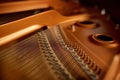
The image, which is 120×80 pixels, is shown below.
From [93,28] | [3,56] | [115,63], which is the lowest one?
[115,63]

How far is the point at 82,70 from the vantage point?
3.69ft

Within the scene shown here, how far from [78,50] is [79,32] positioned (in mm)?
410

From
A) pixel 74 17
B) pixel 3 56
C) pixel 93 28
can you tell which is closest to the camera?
pixel 3 56

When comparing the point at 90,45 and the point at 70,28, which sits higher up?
the point at 70,28

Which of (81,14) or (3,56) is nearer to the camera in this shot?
(3,56)

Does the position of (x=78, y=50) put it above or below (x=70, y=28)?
below

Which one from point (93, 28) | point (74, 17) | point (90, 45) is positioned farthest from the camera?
point (74, 17)

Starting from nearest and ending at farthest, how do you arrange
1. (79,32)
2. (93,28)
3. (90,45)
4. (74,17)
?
1. (90,45)
2. (79,32)
3. (93,28)
4. (74,17)

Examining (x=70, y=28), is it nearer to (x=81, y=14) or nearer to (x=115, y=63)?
(x=81, y=14)

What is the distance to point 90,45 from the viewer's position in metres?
1.45

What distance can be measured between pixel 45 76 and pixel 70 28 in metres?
0.85

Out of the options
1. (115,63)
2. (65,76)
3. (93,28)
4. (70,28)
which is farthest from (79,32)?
(65,76)

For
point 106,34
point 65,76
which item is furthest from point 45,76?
point 106,34

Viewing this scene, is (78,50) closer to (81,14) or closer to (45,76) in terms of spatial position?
(45,76)
